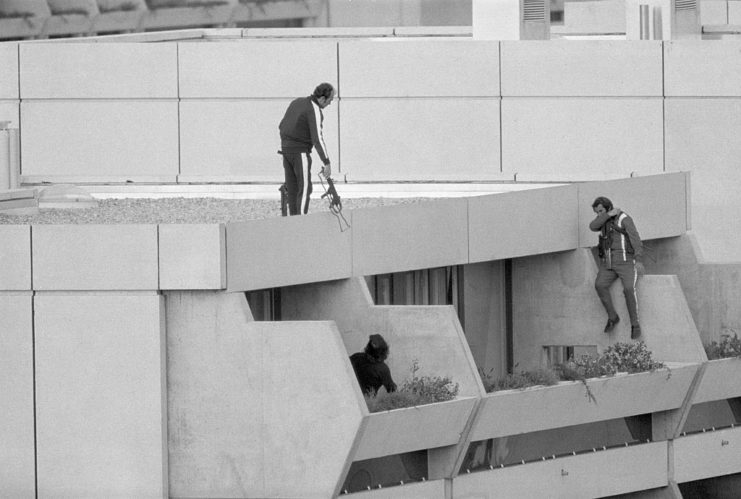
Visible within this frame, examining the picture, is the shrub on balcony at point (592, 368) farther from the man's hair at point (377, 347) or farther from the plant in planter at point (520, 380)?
the man's hair at point (377, 347)

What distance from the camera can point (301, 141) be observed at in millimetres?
25797

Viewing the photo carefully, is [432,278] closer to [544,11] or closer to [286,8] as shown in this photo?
[544,11]

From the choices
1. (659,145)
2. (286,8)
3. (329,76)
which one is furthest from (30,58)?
(286,8)

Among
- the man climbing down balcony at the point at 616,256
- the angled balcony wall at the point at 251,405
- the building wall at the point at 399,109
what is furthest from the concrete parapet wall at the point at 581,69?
the angled balcony wall at the point at 251,405

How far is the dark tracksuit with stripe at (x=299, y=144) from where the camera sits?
25.4m

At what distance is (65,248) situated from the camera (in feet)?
78.9

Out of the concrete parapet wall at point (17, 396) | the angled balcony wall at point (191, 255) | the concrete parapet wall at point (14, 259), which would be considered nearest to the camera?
the angled balcony wall at point (191, 255)

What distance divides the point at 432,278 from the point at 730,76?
290 inches

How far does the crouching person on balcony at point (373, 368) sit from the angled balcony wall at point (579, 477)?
2.00 meters

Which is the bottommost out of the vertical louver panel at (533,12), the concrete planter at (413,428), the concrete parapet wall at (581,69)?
the concrete planter at (413,428)

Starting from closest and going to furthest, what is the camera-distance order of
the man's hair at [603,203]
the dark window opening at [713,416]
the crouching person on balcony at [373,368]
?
the crouching person on balcony at [373,368] → the man's hair at [603,203] → the dark window opening at [713,416]

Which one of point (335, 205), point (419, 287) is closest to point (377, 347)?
point (335, 205)

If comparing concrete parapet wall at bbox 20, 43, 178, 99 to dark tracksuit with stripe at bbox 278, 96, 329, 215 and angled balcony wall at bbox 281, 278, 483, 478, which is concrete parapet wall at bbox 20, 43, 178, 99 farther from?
angled balcony wall at bbox 281, 278, 483, 478

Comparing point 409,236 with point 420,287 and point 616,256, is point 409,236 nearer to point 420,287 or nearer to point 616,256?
point 420,287
